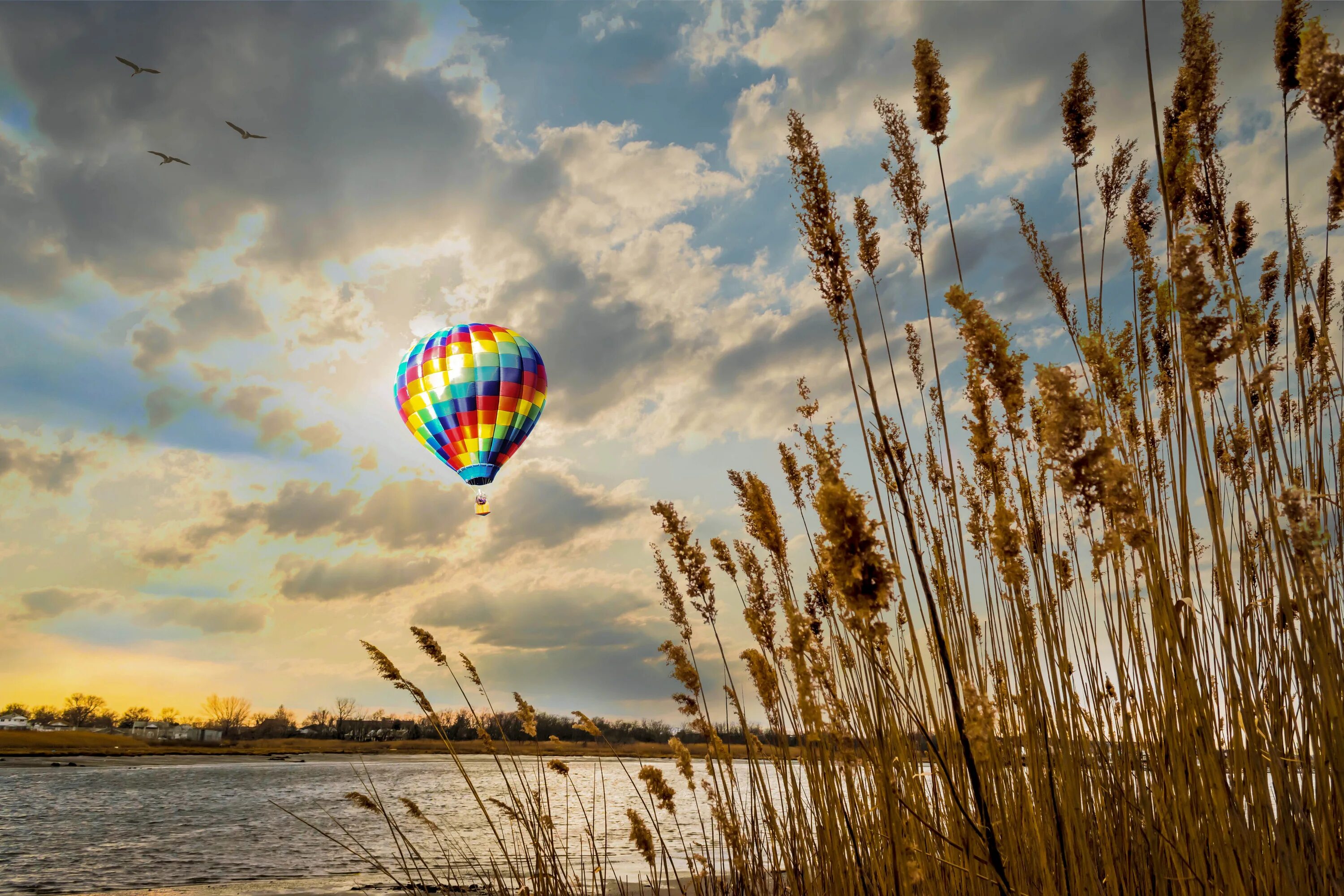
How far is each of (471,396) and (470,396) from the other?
1 centimetres

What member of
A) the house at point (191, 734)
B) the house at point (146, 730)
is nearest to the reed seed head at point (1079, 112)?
the house at point (191, 734)

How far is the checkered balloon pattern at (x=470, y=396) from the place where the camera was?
53.7 ft

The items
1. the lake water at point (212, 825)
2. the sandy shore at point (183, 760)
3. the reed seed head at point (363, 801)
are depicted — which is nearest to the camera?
the reed seed head at point (363, 801)

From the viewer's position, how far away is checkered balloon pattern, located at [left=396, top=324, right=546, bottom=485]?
53.7 ft

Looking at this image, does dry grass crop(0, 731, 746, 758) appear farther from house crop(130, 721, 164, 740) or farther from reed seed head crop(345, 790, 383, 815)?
reed seed head crop(345, 790, 383, 815)

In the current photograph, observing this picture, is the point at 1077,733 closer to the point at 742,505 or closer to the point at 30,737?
the point at 742,505

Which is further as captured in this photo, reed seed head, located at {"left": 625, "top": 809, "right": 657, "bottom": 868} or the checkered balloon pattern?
the checkered balloon pattern

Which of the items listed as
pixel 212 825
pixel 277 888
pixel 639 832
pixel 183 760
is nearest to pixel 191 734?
pixel 183 760

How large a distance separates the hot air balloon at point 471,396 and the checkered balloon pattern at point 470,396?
16 millimetres

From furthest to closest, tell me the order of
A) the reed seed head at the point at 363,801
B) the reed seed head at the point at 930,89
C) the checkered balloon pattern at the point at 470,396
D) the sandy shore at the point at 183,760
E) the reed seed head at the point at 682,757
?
the sandy shore at the point at 183,760
the checkered balloon pattern at the point at 470,396
the reed seed head at the point at 682,757
the reed seed head at the point at 363,801
the reed seed head at the point at 930,89

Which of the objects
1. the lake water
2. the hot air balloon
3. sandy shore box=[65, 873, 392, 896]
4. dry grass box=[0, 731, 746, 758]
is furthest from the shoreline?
sandy shore box=[65, 873, 392, 896]

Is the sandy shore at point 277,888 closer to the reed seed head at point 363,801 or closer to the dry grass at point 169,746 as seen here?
the reed seed head at point 363,801

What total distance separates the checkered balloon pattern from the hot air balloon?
0.6 inches

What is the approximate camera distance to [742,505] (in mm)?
2746
